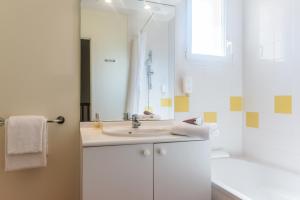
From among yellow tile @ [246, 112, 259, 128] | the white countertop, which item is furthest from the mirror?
yellow tile @ [246, 112, 259, 128]

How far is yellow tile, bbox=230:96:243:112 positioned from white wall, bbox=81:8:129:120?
105cm

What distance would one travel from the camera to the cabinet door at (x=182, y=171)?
133cm

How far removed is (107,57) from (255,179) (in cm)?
160

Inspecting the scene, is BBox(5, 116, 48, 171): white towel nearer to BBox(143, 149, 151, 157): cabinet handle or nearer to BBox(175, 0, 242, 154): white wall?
BBox(143, 149, 151, 157): cabinet handle

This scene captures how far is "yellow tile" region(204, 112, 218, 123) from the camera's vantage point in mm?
2102

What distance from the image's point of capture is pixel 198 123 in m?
1.61

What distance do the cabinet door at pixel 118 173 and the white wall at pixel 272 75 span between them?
46.3 inches

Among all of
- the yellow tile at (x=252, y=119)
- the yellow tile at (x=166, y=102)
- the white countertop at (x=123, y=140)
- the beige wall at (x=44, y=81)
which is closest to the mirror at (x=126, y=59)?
the yellow tile at (x=166, y=102)

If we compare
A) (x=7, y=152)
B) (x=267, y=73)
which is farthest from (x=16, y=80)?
(x=267, y=73)

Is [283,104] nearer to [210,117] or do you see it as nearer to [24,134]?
[210,117]

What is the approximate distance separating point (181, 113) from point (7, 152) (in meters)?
1.31

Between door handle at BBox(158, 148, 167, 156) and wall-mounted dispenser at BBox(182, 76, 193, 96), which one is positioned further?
wall-mounted dispenser at BBox(182, 76, 193, 96)

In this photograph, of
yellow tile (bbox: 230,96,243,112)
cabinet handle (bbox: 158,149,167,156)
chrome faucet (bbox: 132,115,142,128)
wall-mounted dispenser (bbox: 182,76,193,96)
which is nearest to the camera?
cabinet handle (bbox: 158,149,167,156)

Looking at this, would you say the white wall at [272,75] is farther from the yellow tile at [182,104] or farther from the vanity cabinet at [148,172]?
the vanity cabinet at [148,172]
